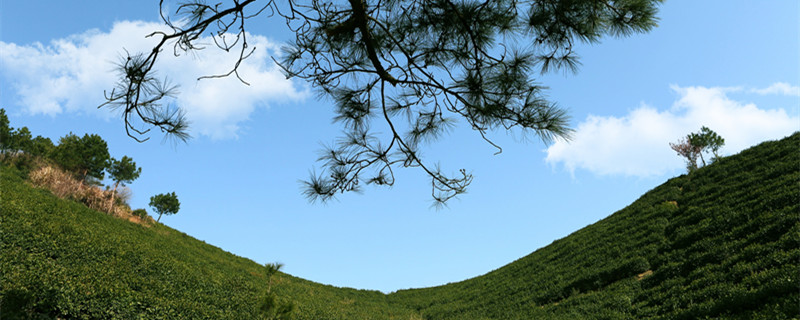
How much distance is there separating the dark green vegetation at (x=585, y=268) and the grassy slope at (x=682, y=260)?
0.13 feet

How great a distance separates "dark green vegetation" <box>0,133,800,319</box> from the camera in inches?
259

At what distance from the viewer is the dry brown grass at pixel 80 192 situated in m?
17.4

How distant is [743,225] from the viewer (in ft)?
32.3

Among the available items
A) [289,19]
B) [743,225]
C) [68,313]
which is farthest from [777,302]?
[68,313]

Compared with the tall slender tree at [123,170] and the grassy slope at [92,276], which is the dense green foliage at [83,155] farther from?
the grassy slope at [92,276]

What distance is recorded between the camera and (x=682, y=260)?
391 inches

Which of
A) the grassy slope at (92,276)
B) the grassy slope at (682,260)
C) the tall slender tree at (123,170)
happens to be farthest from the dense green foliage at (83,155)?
the grassy slope at (682,260)

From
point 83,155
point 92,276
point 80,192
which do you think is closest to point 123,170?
point 83,155

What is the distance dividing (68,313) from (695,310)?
34.2ft

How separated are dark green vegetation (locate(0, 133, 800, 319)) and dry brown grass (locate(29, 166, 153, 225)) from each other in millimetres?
1755

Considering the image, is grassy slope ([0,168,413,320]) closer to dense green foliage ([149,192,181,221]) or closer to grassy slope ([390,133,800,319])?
grassy slope ([390,133,800,319])

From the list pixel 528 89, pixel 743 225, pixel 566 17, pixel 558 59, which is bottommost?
pixel 743 225

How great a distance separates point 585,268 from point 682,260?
11.2ft

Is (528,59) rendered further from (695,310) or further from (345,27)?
(695,310)
